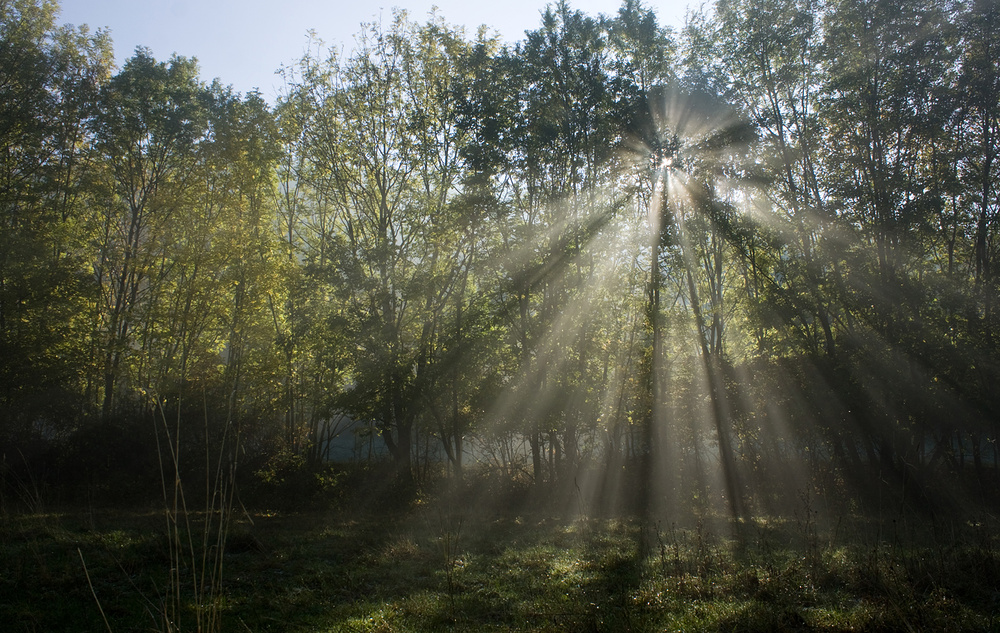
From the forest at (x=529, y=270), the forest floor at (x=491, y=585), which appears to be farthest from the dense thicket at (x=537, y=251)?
the forest floor at (x=491, y=585)

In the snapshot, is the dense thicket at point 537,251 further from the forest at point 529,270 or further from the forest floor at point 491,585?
the forest floor at point 491,585

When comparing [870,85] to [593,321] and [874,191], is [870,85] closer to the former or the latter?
[874,191]

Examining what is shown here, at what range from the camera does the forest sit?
40.8 ft

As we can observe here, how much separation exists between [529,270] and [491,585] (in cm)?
859

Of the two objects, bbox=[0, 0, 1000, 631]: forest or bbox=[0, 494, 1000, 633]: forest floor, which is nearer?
bbox=[0, 494, 1000, 633]: forest floor

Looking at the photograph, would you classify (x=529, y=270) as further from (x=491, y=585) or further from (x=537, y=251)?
(x=491, y=585)

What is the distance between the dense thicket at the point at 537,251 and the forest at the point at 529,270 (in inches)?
3.1

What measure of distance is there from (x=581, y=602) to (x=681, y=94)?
1264 cm

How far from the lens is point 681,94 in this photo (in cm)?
1388

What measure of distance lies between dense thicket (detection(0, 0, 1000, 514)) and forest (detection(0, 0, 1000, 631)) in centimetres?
8

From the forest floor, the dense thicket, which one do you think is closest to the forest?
the dense thicket

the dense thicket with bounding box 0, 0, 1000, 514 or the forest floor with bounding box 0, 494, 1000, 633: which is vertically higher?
the dense thicket with bounding box 0, 0, 1000, 514

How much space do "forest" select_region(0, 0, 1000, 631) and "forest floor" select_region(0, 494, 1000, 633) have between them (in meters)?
3.35

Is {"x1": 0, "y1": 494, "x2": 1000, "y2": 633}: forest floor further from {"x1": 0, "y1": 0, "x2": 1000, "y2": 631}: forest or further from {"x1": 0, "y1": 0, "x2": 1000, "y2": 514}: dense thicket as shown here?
{"x1": 0, "y1": 0, "x2": 1000, "y2": 514}: dense thicket
